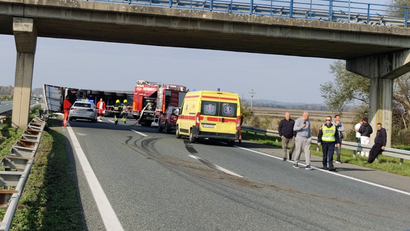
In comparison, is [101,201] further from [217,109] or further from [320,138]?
[217,109]

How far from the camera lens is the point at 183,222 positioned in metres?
6.69

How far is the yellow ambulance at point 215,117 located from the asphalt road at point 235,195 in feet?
21.2

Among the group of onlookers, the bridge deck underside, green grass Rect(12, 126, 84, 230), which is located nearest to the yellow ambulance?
the bridge deck underside

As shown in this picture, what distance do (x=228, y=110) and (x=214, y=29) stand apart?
14.1ft

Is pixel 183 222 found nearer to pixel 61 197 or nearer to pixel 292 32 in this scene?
pixel 61 197

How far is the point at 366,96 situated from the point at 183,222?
38077 mm

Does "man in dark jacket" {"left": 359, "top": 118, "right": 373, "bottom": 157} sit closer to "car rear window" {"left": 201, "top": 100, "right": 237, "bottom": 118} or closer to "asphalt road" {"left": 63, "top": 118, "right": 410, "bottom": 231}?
"car rear window" {"left": 201, "top": 100, "right": 237, "bottom": 118}

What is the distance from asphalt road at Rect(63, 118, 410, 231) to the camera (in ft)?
22.6

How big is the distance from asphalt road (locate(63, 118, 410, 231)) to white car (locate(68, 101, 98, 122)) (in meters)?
18.6

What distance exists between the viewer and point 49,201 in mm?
7562

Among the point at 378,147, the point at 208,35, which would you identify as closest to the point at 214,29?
the point at 208,35

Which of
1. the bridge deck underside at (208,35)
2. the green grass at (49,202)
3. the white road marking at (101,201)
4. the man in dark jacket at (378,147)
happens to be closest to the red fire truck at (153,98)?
the bridge deck underside at (208,35)

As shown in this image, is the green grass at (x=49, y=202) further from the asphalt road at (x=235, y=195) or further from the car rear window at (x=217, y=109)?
the car rear window at (x=217, y=109)

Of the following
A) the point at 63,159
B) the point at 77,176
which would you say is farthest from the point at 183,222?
the point at 63,159
